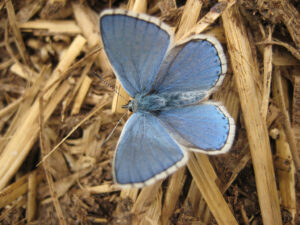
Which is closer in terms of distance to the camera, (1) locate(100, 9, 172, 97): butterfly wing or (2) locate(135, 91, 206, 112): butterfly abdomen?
(1) locate(100, 9, 172, 97): butterfly wing

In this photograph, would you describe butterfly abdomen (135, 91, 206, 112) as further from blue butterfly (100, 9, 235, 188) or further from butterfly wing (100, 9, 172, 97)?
butterfly wing (100, 9, 172, 97)

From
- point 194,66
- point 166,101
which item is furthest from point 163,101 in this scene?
point 194,66

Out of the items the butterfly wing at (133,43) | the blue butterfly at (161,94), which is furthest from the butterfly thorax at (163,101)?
the butterfly wing at (133,43)

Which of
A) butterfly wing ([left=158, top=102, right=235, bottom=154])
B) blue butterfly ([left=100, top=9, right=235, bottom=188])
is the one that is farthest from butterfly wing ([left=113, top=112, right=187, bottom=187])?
butterfly wing ([left=158, top=102, right=235, bottom=154])

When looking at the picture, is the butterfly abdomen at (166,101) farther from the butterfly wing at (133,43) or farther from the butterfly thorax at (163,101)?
the butterfly wing at (133,43)

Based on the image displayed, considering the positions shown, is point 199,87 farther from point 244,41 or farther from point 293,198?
point 293,198

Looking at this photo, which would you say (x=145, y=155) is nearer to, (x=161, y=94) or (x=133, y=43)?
(x=161, y=94)

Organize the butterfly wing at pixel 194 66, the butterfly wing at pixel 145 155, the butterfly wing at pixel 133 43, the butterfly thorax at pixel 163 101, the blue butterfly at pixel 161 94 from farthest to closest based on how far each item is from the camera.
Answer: the butterfly thorax at pixel 163 101 → the butterfly wing at pixel 194 66 → the butterfly wing at pixel 133 43 → the blue butterfly at pixel 161 94 → the butterfly wing at pixel 145 155

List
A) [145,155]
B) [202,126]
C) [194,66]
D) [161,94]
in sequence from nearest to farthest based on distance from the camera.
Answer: [145,155] → [202,126] → [194,66] → [161,94]
